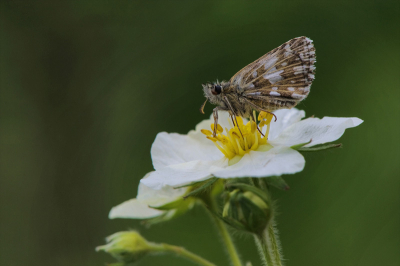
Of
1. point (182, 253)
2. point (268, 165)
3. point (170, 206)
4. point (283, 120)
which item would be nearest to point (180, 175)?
point (170, 206)

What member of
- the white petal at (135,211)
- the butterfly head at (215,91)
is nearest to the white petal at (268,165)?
the butterfly head at (215,91)

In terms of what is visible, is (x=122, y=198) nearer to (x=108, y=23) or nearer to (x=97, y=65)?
(x=97, y=65)

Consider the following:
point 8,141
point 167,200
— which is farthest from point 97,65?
point 167,200

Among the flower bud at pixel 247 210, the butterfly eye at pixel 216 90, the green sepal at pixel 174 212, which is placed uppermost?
the butterfly eye at pixel 216 90

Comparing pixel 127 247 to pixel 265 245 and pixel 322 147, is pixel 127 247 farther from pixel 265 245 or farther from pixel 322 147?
pixel 322 147

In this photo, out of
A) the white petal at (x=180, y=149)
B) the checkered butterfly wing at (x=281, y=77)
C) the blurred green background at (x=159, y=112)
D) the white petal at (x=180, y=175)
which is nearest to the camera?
the white petal at (x=180, y=175)

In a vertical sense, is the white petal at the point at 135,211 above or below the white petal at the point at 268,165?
above

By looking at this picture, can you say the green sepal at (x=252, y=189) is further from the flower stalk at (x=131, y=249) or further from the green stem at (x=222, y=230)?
the flower stalk at (x=131, y=249)

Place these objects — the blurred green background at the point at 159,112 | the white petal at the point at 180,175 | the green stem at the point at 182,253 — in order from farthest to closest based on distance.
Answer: the blurred green background at the point at 159,112 < the green stem at the point at 182,253 < the white petal at the point at 180,175
